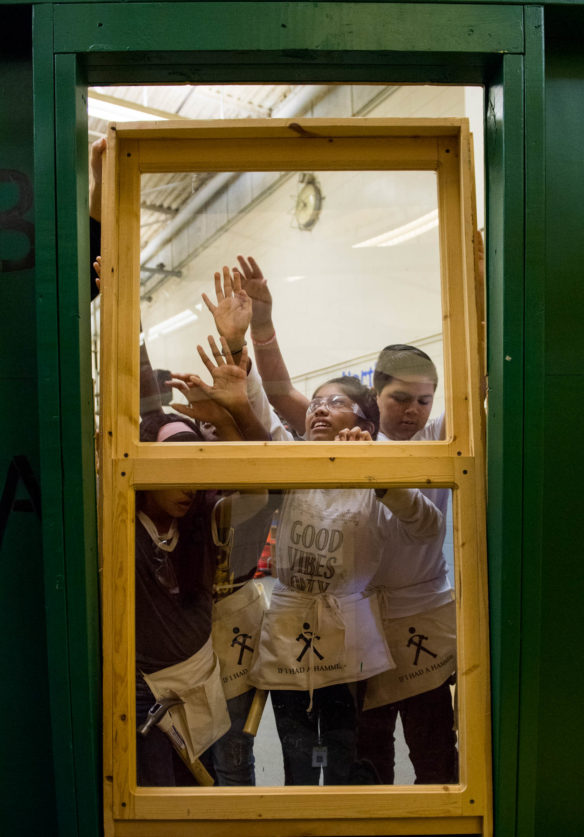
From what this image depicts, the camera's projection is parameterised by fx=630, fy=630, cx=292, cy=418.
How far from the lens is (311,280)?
1922mm

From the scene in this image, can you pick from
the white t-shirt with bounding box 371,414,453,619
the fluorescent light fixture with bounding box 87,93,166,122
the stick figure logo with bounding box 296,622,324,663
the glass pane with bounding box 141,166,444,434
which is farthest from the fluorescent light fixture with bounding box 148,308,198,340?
the stick figure logo with bounding box 296,622,324,663

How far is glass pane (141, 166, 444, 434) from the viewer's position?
159cm

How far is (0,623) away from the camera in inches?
51.9

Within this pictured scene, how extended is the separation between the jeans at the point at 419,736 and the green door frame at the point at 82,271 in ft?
0.47

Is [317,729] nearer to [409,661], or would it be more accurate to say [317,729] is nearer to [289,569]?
[409,661]

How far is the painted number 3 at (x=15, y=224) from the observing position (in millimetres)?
1339

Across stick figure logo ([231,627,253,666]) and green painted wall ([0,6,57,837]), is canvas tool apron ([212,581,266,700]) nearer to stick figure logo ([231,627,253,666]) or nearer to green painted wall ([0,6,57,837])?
stick figure logo ([231,627,253,666])

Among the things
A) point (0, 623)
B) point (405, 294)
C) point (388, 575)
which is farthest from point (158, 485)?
point (405, 294)

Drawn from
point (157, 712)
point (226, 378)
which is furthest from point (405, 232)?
point (157, 712)

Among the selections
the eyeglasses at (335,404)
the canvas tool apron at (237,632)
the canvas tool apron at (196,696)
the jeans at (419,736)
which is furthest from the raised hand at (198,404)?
the jeans at (419,736)

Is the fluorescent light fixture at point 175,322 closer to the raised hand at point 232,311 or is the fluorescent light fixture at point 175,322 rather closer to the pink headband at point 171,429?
the raised hand at point 232,311

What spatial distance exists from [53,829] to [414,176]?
5.54 feet

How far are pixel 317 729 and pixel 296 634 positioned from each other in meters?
0.23

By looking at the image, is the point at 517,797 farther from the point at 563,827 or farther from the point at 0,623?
the point at 0,623
